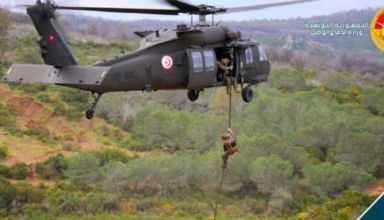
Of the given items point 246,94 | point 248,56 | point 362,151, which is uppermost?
point 248,56

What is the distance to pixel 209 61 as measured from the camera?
669 inches

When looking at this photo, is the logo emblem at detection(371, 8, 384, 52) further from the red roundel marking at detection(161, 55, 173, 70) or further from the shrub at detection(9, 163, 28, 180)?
the red roundel marking at detection(161, 55, 173, 70)

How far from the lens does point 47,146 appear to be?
49.2m

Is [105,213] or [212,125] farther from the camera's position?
[212,125]

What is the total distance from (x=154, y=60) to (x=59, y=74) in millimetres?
2338

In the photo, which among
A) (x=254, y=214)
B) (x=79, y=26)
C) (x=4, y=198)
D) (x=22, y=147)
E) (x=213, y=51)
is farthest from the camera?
(x=79, y=26)

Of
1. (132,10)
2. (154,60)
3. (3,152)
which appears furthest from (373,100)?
(132,10)

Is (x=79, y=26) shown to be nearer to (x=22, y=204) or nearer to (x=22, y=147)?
(x=22, y=147)

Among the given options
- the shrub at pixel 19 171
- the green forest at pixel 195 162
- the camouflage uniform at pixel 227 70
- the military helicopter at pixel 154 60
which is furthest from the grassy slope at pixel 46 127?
the military helicopter at pixel 154 60

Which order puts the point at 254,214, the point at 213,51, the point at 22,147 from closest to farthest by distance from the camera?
the point at 213,51 < the point at 254,214 < the point at 22,147

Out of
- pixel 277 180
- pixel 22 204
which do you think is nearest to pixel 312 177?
pixel 277 180

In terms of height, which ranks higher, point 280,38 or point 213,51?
point 213,51

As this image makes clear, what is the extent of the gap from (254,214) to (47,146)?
1695 centimetres

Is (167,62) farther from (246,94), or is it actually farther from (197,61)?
(246,94)
